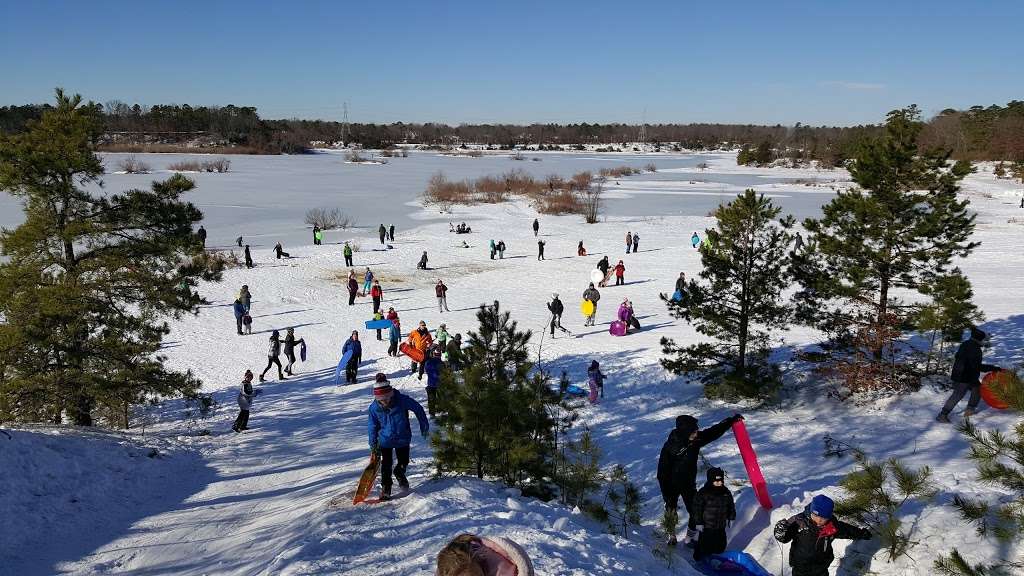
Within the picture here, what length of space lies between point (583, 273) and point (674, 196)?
37609 mm

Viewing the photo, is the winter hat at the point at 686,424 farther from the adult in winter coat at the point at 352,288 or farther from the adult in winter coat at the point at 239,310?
the adult in winter coat at the point at 352,288

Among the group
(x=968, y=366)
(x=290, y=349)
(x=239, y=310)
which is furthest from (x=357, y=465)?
(x=239, y=310)

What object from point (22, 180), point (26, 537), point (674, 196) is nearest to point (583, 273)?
point (22, 180)

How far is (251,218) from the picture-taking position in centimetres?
4488

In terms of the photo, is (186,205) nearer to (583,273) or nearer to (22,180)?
(22,180)

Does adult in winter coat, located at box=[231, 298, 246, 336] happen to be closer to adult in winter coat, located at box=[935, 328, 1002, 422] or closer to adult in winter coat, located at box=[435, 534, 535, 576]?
adult in winter coat, located at box=[935, 328, 1002, 422]

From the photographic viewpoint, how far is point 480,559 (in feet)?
10.6

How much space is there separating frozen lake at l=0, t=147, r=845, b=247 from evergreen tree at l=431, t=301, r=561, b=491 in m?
30.5

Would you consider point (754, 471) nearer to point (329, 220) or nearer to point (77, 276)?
point (77, 276)

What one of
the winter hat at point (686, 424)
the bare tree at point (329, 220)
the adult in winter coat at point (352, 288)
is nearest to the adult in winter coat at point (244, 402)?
the winter hat at point (686, 424)

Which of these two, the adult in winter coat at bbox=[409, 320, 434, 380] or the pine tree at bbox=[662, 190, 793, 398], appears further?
the adult in winter coat at bbox=[409, 320, 434, 380]

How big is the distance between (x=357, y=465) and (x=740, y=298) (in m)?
7.47

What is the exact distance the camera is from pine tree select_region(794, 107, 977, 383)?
447 inches

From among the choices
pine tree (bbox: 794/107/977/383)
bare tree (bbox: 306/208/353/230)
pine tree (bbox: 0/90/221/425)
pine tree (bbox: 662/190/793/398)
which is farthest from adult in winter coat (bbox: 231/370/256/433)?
bare tree (bbox: 306/208/353/230)
